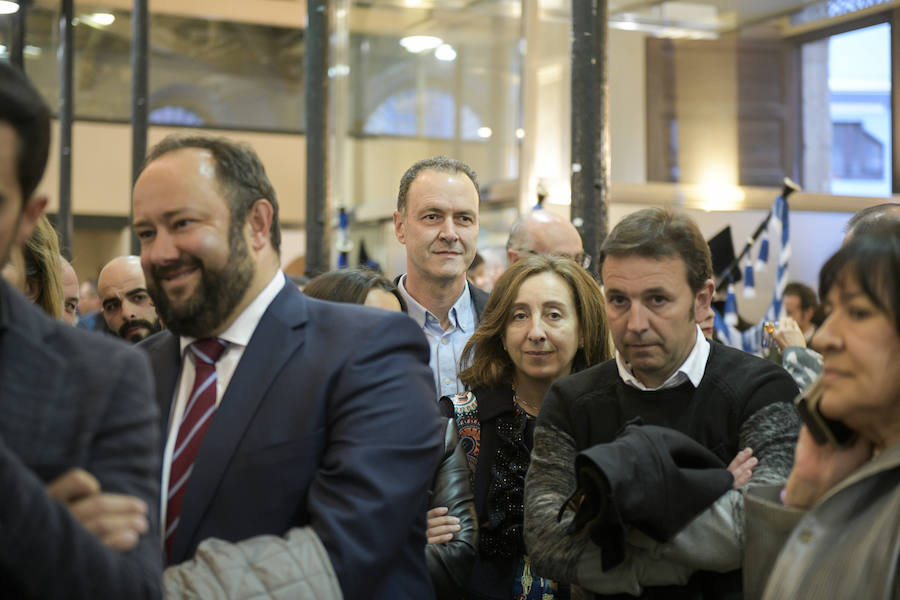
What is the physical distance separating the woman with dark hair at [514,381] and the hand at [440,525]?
0.96ft

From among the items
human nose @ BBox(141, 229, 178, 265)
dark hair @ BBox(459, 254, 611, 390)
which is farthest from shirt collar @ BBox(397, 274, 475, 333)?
human nose @ BBox(141, 229, 178, 265)

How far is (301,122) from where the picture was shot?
63.2ft

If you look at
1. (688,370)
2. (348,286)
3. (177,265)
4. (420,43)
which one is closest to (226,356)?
(177,265)

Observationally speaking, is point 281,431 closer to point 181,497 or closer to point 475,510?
point 181,497

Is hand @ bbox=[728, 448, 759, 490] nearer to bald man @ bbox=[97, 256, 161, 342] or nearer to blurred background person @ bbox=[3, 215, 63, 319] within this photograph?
blurred background person @ bbox=[3, 215, 63, 319]

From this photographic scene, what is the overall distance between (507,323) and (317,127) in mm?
5337

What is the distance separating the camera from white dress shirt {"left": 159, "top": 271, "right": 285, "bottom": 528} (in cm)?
230

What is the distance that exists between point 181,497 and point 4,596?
77 centimetres

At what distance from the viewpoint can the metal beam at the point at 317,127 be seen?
8.52 metres

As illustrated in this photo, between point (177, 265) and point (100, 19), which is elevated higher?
point (100, 19)

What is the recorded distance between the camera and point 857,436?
85.0 inches

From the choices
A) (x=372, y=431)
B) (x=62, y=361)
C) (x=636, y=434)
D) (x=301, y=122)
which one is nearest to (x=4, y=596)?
(x=62, y=361)

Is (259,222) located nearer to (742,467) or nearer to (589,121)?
(742,467)

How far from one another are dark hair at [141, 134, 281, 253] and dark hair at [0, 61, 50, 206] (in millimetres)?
727
